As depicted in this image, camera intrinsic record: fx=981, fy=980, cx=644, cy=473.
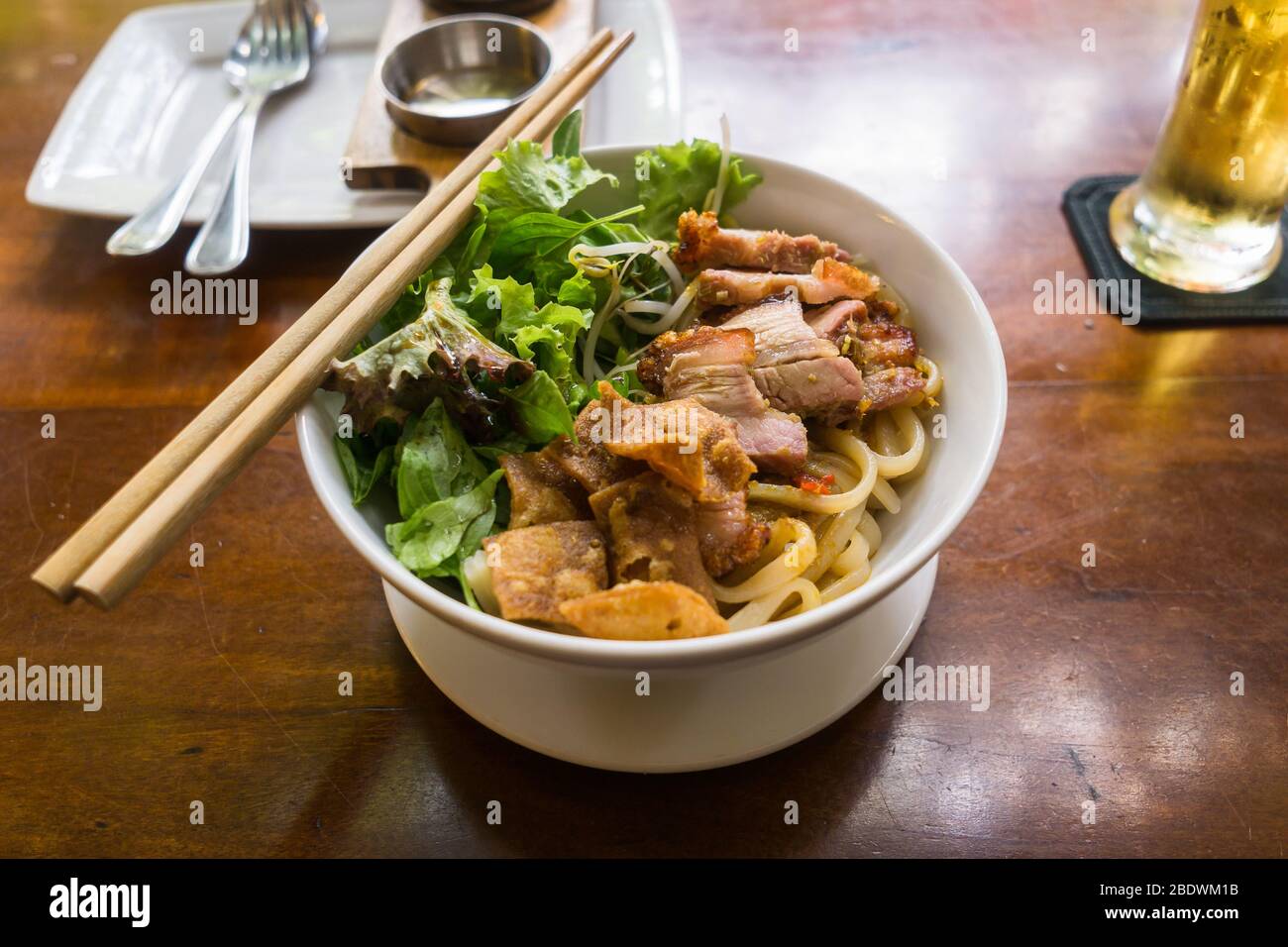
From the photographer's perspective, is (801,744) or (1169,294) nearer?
(801,744)

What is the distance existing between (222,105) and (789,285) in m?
2.58

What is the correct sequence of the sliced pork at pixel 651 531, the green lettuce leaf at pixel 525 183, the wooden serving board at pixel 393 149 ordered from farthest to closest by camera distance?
the wooden serving board at pixel 393 149
the green lettuce leaf at pixel 525 183
the sliced pork at pixel 651 531

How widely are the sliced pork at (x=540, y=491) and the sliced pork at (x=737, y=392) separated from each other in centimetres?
30

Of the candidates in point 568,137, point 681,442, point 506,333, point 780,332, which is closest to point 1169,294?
point 780,332

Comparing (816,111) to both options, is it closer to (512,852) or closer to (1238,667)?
(1238,667)

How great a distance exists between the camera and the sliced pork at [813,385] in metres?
2.06

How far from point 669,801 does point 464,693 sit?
0.46m

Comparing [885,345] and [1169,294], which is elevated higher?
[885,345]

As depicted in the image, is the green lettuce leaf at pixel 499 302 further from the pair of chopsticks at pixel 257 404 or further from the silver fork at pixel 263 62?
the silver fork at pixel 263 62

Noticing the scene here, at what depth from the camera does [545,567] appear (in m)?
1.75

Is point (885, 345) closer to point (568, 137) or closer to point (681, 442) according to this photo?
point (681, 442)

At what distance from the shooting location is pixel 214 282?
10.1 feet

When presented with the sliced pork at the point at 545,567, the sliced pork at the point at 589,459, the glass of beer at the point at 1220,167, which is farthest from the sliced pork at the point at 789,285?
the glass of beer at the point at 1220,167
